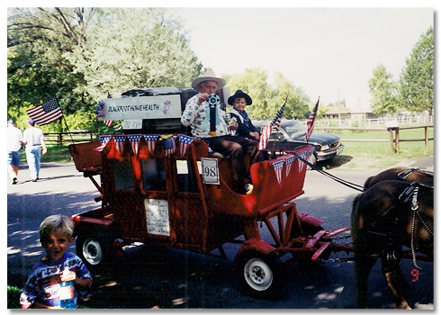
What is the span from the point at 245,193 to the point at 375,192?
135 cm

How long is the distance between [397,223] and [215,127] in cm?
202

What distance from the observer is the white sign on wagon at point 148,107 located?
13.3 ft

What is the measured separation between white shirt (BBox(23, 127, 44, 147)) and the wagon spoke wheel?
7105mm

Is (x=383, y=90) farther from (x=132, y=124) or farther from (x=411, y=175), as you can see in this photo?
(x=132, y=124)

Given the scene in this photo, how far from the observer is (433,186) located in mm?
3203

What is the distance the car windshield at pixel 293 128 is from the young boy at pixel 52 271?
279 inches

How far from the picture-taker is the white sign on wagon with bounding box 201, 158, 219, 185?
3.75 metres

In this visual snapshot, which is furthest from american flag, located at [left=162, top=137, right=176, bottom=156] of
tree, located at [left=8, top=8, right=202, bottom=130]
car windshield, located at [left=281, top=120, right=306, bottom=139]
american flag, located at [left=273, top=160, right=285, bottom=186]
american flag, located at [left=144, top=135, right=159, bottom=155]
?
car windshield, located at [left=281, top=120, right=306, bottom=139]

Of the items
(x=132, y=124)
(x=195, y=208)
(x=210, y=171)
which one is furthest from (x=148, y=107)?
(x=195, y=208)

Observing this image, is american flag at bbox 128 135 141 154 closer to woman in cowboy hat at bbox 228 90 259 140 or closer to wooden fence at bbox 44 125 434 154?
woman in cowboy hat at bbox 228 90 259 140

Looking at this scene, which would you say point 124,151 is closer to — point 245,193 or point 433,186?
point 245,193

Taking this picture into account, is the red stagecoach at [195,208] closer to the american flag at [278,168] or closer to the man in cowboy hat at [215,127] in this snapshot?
the american flag at [278,168]

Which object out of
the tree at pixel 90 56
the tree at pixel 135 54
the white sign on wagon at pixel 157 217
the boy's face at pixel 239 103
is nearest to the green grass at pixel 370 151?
the tree at pixel 90 56
